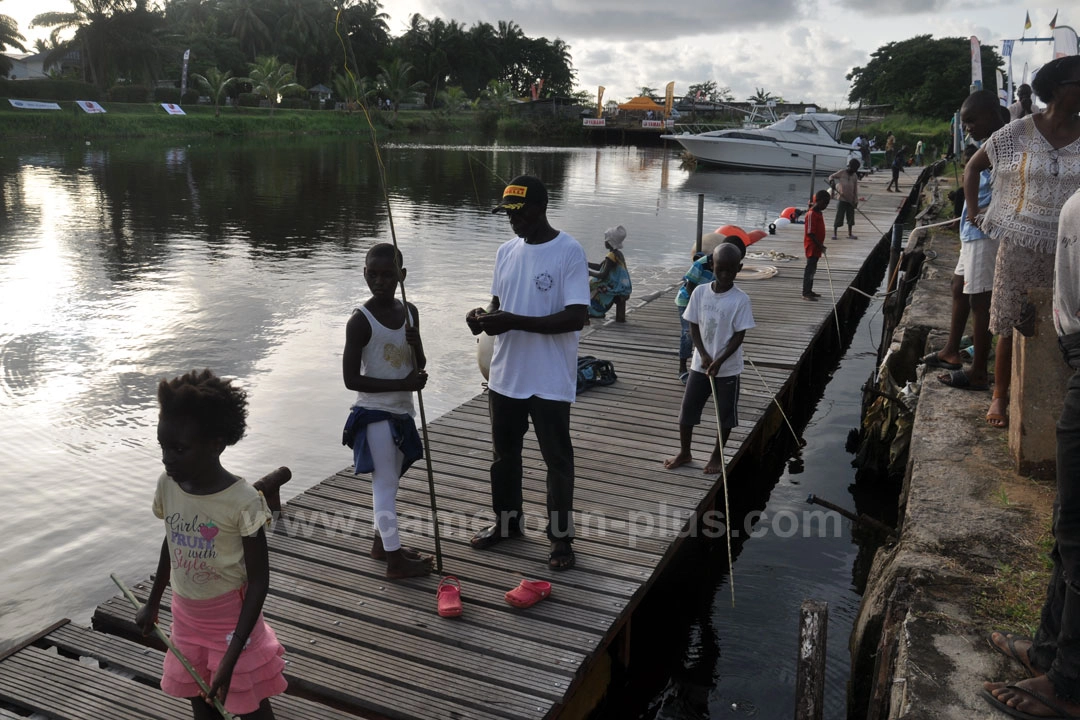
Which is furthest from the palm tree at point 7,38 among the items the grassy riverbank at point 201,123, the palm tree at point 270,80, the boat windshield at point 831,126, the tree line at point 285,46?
the boat windshield at point 831,126

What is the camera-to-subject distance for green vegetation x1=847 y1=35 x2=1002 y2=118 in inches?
2266

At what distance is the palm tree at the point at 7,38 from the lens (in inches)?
1911

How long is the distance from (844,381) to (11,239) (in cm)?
1664

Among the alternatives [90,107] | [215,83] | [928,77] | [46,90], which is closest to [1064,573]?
[90,107]

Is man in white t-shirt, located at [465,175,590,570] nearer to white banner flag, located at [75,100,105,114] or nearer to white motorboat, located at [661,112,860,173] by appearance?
white motorboat, located at [661,112,860,173]

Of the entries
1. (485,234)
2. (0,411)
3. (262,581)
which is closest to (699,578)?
(262,581)

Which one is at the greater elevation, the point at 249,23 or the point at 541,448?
the point at 249,23

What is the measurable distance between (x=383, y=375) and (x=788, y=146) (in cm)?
4015

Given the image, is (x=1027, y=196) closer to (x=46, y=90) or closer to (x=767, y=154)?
(x=767, y=154)

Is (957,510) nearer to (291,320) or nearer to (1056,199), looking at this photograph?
(1056,199)

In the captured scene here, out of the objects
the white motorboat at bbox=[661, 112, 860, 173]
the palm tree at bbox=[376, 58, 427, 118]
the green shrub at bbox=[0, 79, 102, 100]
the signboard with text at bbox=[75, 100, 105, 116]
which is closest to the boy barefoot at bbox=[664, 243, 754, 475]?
the white motorboat at bbox=[661, 112, 860, 173]

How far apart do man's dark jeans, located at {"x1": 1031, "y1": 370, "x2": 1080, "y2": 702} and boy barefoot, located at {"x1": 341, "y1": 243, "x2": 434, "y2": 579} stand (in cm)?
241

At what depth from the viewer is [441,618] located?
3.90 metres

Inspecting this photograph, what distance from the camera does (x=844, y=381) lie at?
11.5 meters
